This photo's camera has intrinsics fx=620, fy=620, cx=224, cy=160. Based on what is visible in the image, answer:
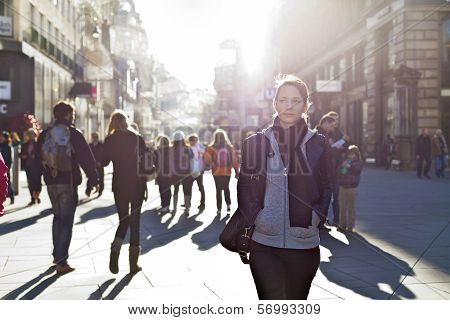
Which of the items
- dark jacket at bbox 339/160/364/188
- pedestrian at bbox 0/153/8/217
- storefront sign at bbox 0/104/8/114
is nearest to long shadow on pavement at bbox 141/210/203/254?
dark jacket at bbox 339/160/364/188

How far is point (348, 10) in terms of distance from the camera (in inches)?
1401

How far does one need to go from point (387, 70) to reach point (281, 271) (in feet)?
89.3

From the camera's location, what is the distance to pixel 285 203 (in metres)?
3.15

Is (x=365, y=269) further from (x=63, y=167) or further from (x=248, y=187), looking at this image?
(x=248, y=187)

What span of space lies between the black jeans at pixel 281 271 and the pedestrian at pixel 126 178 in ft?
11.2

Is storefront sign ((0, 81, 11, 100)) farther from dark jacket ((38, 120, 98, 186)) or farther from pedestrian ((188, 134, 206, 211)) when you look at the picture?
dark jacket ((38, 120, 98, 186))

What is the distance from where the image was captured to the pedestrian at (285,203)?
10.3ft

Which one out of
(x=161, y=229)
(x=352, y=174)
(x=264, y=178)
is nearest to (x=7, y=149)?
(x=161, y=229)

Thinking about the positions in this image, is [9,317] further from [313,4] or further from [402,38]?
[313,4]

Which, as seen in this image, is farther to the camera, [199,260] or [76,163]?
[199,260]

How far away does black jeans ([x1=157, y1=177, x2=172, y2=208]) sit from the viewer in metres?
12.6

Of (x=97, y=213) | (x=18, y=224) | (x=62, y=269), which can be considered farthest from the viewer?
(x=97, y=213)

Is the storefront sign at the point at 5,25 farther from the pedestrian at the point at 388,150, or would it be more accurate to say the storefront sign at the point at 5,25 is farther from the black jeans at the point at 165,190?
the black jeans at the point at 165,190

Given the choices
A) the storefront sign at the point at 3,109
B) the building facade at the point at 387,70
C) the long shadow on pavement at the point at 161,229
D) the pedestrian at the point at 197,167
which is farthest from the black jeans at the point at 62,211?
the storefront sign at the point at 3,109
